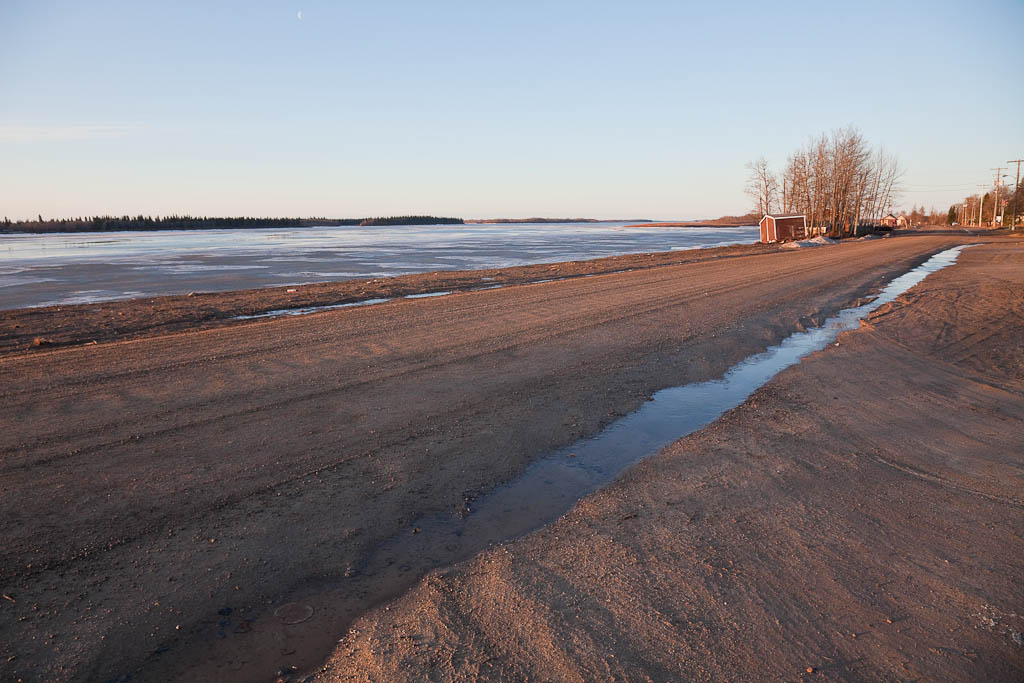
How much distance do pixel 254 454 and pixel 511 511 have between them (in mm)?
2362

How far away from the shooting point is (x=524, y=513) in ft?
14.5

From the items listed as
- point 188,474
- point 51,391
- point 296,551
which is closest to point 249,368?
point 51,391

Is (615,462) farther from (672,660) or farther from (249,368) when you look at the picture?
(249,368)

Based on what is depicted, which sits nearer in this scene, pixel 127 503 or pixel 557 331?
pixel 127 503

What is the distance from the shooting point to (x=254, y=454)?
5266 mm

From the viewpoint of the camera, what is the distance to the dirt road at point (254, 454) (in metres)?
3.16

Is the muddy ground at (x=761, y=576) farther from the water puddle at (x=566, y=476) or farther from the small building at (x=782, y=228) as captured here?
the small building at (x=782, y=228)

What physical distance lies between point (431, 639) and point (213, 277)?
72.1 feet

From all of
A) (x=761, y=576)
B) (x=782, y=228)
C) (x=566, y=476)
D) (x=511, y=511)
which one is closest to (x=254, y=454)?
(x=511, y=511)

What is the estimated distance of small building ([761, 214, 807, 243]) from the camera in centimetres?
4991

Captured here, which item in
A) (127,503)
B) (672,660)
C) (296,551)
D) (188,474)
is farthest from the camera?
(188,474)

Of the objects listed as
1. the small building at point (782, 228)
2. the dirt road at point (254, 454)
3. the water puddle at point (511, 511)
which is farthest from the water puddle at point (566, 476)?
Answer: the small building at point (782, 228)

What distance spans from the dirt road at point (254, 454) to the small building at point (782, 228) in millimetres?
42509

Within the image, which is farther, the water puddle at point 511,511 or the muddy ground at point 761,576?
the water puddle at point 511,511
